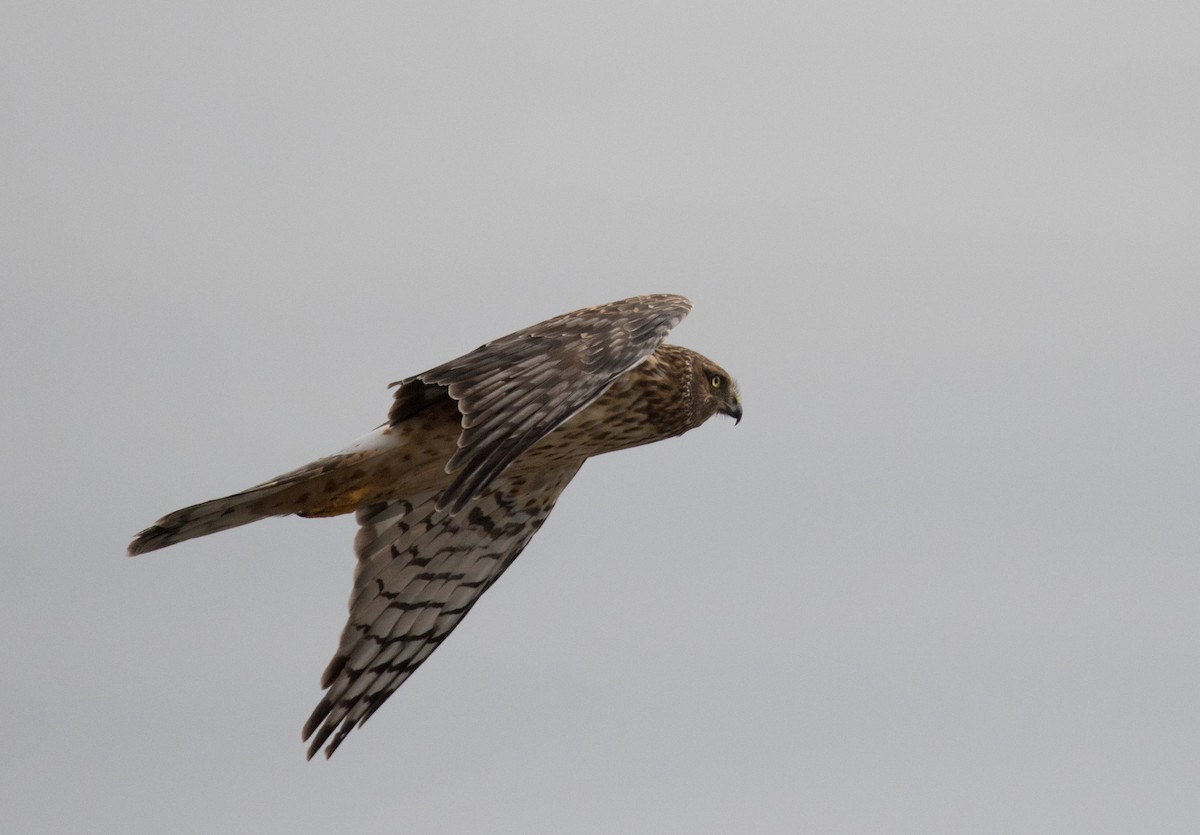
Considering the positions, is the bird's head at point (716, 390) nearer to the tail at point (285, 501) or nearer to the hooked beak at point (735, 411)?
the hooked beak at point (735, 411)

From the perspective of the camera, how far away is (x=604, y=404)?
1089 centimetres

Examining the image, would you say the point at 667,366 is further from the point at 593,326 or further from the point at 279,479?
the point at 279,479

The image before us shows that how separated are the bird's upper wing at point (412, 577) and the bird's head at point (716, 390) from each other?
1072mm

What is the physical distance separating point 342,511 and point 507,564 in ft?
5.55

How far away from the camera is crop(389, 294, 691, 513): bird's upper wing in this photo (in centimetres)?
899

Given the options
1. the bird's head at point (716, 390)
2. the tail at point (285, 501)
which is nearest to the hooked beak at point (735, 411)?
the bird's head at point (716, 390)

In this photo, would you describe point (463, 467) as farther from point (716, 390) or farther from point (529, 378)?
point (716, 390)

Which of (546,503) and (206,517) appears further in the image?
(546,503)

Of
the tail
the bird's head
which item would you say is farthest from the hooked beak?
the tail

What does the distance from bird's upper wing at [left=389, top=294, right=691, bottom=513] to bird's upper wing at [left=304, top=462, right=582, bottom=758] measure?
1442 mm

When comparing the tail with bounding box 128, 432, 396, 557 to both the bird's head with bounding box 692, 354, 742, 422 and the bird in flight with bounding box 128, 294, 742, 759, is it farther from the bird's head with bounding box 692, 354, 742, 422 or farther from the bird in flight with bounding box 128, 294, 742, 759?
the bird's head with bounding box 692, 354, 742, 422

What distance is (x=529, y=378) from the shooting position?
953 cm

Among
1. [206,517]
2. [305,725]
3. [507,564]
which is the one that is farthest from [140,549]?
[507,564]

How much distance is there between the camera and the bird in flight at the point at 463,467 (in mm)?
9398
